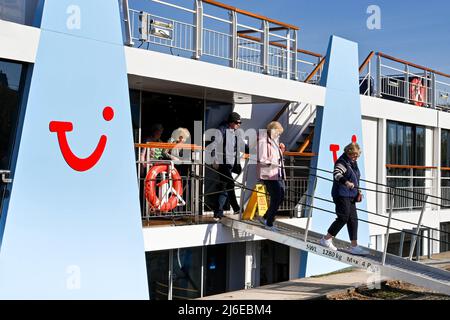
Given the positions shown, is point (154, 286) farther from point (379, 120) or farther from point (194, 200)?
point (379, 120)

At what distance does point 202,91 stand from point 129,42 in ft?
8.56

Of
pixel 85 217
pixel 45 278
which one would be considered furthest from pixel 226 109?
pixel 45 278

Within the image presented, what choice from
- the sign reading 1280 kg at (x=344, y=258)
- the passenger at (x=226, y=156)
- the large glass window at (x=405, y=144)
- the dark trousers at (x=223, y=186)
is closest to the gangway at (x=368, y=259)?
the sign reading 1280 kg at (x=344, y=258)

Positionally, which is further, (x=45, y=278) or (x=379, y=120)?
(x=379, y=120)

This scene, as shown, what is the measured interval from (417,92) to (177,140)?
9.46 metres

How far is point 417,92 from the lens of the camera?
18891mm

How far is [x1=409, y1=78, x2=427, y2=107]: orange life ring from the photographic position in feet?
61.2

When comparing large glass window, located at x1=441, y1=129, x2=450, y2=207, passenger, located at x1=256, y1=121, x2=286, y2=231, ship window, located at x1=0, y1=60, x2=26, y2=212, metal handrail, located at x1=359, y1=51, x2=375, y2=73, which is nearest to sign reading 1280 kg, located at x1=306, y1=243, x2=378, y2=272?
passenger, located at x1=256, y1=121, x2=286, y2=231

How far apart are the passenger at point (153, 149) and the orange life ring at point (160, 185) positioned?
495 millimetres

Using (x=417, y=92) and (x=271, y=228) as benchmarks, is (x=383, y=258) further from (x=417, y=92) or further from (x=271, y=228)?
(x=417, y=92)

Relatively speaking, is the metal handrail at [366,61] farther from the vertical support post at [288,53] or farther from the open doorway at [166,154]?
the open doorway at [166,154]

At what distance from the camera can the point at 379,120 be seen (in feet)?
55.3

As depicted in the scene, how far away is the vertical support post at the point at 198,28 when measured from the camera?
1127 cm

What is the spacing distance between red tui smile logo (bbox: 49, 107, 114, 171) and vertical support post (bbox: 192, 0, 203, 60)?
2.53 metres
